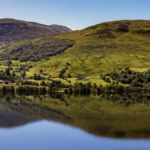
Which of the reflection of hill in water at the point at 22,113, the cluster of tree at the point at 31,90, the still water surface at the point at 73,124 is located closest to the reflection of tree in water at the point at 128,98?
the still water surface at the point at 73,124

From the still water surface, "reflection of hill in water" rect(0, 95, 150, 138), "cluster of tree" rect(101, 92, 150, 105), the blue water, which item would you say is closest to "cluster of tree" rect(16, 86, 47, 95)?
"reflection of hill in water" rect(0, 95, 150, 138)

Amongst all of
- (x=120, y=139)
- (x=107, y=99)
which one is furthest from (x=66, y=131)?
(x=107, y=99)

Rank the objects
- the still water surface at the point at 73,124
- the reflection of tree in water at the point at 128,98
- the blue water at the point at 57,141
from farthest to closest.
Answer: the reflection of tree in water at the point at 128,98 → the still water surface at the point at 73,124 → the blue water at the point at 57,141

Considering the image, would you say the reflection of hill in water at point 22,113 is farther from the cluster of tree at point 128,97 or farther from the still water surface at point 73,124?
the cluster of tree at point 128,97

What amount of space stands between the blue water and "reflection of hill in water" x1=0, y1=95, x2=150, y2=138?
541 centimetres

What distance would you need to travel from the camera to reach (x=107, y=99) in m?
166

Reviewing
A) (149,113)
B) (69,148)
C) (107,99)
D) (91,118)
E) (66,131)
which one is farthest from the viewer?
(107,99)

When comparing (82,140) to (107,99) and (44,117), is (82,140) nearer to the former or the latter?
(44,117)

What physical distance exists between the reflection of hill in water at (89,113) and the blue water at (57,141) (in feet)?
17.7

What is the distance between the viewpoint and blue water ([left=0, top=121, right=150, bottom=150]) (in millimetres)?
83625

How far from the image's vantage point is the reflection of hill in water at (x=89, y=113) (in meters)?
106

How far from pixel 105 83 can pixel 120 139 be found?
10479 centimetres

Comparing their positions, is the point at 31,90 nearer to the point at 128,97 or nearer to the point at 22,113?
the point at 128,97

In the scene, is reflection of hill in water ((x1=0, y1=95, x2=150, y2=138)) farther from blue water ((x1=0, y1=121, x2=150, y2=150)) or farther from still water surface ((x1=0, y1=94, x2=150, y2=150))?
blue water ((x1=0, y1=121, x2=150, y2=150))
